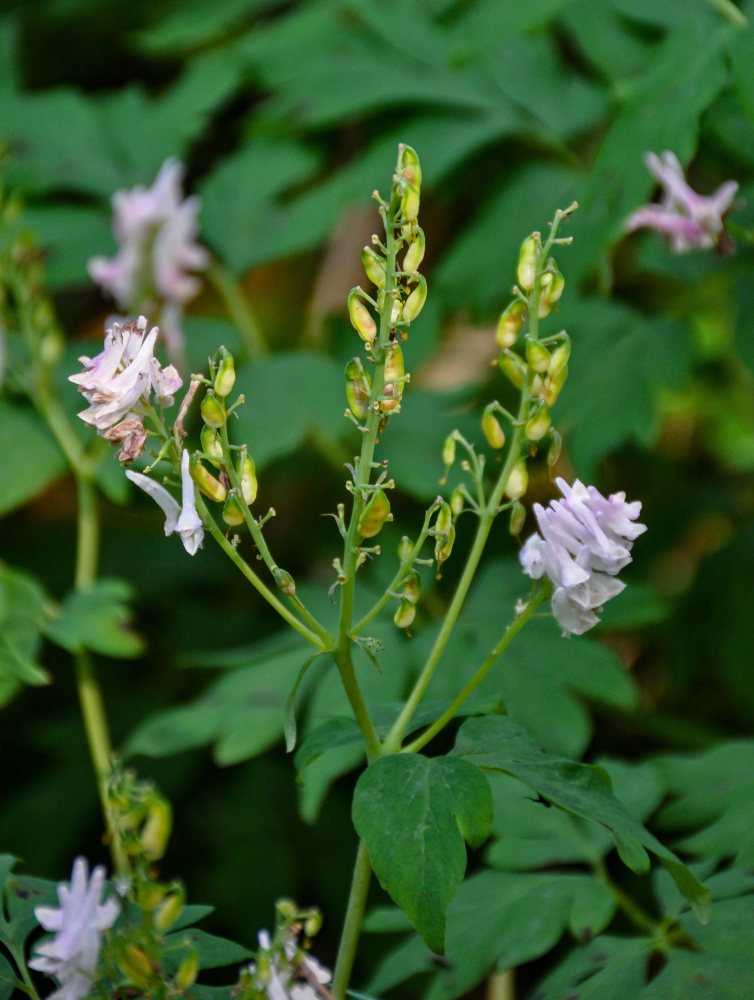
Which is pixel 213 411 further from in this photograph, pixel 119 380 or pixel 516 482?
pixel 516 482

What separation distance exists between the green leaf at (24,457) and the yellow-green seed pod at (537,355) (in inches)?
43.1

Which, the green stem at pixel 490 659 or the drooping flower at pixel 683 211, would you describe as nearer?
the green stem at pixel 490 659

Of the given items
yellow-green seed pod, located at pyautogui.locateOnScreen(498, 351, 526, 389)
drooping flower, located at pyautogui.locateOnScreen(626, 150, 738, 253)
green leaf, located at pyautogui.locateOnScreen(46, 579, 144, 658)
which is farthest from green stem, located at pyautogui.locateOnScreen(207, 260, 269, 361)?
yellow-green seed pod, located at pyautogui.locateOnScreen(498, 351, 526, 389)

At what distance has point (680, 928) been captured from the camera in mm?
932

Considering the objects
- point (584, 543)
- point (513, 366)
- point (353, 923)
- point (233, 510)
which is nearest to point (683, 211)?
point (513, 366)

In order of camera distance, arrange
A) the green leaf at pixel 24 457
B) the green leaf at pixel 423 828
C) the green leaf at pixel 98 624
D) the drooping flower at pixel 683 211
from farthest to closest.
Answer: the green leaf at pixel 24 457 < the green leaf at pixel 98 624 < the drooping flower at pixel 683 211 < the green leaf at pixel 423 828

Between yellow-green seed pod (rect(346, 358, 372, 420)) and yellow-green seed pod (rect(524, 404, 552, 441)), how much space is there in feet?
0.42

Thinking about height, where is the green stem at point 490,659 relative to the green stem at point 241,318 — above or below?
above

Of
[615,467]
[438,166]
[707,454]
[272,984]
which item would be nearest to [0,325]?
[438,166]

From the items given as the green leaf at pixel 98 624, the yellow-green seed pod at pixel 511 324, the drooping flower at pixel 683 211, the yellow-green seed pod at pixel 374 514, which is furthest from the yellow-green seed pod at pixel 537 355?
the green leaf at pixel 98 624

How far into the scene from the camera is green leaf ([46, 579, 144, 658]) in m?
1.39

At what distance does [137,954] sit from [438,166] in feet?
4.98

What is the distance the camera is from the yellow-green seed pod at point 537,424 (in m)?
0.74

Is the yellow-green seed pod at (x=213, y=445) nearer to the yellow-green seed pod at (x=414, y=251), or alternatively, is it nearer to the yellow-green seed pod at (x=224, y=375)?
the yellow-green seed pod at (x=224, y=375)
